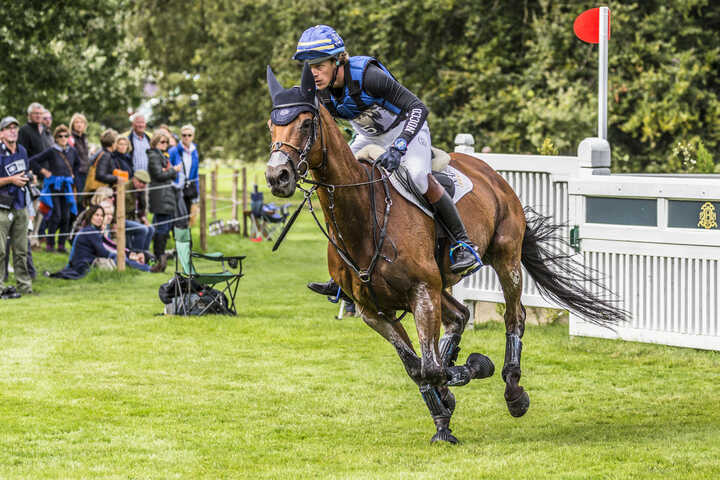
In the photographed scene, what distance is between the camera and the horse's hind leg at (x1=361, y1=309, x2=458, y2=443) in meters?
7.01

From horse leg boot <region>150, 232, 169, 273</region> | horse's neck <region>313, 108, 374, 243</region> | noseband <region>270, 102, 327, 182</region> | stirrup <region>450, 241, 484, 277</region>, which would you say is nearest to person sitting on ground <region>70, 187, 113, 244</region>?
horse leg boot <region>150, 232, 169, 273</region>

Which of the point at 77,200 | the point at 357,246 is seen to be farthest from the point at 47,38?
the point at 357,246

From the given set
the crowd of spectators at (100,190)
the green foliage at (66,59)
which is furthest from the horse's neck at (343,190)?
the green foliage at (66,59)

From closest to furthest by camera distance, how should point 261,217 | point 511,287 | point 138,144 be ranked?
point 511,287 < point 138,144 < point 261,217

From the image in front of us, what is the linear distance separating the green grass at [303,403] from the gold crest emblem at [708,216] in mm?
1344

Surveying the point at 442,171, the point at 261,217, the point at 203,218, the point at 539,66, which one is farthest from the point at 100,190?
the point at 539,66

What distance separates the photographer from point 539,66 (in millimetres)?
24625

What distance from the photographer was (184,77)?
130 ft

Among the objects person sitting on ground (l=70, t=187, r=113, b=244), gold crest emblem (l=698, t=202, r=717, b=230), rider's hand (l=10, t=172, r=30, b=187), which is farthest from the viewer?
person sitting on ground (l=70, t=187, r=113, b=244)

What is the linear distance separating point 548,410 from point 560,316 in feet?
13.0

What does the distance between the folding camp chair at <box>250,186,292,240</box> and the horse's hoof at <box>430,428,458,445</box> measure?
606 inches

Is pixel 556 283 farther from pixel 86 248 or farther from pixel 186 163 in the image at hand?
pixel 186 163

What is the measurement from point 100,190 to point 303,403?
8452 millimetres

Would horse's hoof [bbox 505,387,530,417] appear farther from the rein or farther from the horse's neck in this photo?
the horse's neck
